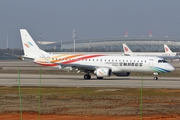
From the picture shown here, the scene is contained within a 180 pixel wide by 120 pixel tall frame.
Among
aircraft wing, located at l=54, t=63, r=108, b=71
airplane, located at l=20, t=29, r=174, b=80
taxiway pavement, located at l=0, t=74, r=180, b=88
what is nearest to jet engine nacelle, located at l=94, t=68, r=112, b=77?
airplane, located at l=20, t=29, r=174, b=80

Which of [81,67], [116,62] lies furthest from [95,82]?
[116,62]

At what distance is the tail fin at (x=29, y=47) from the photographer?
59438 mm

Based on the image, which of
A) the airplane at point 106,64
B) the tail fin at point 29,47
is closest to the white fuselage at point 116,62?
the airplane at point 106,64

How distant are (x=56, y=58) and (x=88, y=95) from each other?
2179 centimetres

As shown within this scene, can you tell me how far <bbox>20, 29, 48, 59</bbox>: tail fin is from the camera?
195 feet

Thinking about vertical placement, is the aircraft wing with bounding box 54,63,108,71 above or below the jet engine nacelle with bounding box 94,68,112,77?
above

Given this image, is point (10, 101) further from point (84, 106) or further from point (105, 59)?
point (105, 59)

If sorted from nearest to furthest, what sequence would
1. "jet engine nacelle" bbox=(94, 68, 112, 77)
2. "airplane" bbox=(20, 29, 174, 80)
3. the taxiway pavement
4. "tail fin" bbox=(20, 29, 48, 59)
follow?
the taxiway pavement < "jet engine nacelle" bbox=(94, 68, 112, 77) < "airplane" bbox=(20, 29, 174, 80) < "tail fin" bbox=(20, 29, 48, 59)

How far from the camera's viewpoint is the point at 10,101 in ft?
105

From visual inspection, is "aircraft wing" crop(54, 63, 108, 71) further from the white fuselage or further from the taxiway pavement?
the taxiway pavement

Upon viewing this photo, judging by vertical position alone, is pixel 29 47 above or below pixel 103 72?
above

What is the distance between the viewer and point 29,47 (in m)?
60.0

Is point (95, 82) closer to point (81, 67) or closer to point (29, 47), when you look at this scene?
point (81, 67)

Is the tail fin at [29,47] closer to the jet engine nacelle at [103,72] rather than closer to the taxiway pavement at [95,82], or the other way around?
the taxiway pavement at [95,82]
